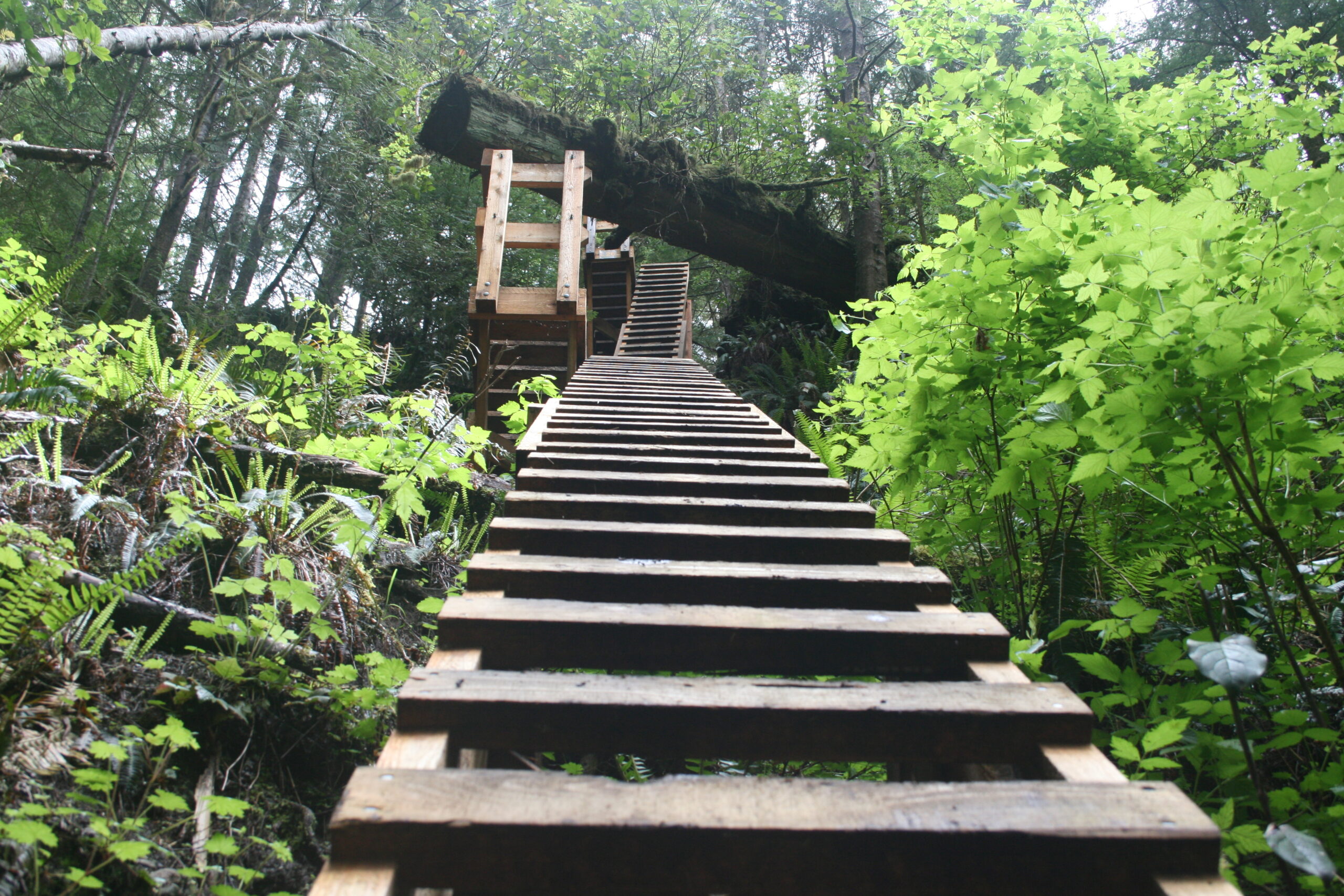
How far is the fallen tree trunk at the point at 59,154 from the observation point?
135 inches

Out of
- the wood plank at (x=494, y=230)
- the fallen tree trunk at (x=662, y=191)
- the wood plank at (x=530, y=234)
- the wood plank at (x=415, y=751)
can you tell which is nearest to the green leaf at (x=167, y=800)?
the wood plank at (x=415, y=751)

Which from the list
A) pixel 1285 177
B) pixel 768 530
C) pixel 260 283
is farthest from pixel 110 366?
pixel 260 283

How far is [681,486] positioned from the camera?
9.30ft

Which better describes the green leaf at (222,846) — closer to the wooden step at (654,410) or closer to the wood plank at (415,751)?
the wood plank at (415,751)

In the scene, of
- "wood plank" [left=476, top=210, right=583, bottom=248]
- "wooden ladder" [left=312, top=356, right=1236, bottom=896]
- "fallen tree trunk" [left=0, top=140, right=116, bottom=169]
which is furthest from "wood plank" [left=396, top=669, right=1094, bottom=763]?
"wood plank" [left=476, top=210, right=583, bottom=248]

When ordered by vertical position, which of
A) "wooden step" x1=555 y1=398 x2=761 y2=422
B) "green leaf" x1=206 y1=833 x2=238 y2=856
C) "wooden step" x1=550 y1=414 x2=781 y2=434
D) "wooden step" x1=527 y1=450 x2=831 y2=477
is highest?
"wooden step" x1=555 y1=398 x2=761 y2=422

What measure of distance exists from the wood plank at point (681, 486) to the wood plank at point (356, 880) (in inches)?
69.1

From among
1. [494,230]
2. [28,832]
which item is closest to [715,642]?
[28,832]

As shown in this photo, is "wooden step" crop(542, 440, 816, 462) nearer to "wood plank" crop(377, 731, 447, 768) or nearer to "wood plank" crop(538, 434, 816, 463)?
"wood plank" crop(538, 434, 816, 463)

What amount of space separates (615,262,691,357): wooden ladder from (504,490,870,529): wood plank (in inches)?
358

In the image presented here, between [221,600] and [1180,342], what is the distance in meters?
3.07

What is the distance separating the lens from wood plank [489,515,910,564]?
7.08 ft

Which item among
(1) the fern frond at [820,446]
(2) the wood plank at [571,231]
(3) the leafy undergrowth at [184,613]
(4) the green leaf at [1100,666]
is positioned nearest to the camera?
(3) the leafy undergrowth at [184,613]

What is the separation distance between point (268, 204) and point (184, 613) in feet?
61.2
